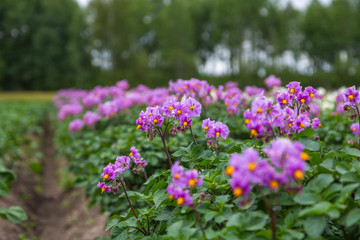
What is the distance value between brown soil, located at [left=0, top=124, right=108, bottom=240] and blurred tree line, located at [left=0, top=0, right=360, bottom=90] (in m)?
21.3

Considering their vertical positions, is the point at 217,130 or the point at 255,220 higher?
the point at 217,130

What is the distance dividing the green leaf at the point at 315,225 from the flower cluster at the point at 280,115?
0.43 m

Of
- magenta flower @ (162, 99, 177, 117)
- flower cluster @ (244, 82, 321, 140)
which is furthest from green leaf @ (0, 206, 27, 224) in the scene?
flower cluster @ (244, 82, 321, 140)

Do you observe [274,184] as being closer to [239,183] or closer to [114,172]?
[239,183]

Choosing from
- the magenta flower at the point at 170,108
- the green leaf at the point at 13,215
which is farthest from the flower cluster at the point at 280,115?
the green leaf at the point at 13,215

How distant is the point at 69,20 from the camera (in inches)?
1390

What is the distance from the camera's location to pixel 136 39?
112 feet

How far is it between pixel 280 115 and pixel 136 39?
112 feet

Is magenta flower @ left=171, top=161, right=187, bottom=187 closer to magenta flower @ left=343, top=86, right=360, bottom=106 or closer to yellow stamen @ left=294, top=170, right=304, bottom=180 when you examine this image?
yellow stamen @ left=294, top=170, right=304, bottom=180

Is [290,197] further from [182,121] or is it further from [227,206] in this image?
[182,121]

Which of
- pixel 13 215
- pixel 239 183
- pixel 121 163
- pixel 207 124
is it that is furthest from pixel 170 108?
pixel 13 215

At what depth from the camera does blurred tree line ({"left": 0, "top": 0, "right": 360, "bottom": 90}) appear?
28.5 meters

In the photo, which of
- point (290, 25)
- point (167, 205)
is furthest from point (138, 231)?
point (290, 25)

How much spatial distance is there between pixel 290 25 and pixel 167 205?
109 ft
